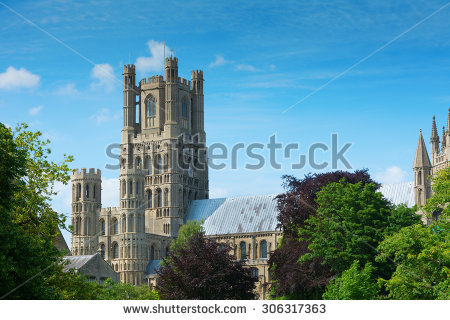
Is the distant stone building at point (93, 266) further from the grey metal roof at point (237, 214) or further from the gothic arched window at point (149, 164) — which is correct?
the gothic arched window at point (149, 164)

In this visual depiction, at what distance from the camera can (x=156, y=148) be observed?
109 meters

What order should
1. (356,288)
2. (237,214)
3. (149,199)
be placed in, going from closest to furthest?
(356,288) < (237,214) < (149,199)

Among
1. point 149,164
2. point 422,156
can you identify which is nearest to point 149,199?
point 149,164

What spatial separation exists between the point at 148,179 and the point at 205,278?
195 feet

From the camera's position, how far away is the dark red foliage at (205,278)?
5088 centimetres

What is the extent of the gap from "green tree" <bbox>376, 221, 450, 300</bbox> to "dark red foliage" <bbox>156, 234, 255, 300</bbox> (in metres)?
16.3

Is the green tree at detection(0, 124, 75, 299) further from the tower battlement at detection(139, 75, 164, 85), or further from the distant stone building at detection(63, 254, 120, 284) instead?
the tower battlement at detection(139, 75, 164, 85)

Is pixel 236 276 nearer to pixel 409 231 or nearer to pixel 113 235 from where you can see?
pixel 409 231

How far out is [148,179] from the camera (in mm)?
109125

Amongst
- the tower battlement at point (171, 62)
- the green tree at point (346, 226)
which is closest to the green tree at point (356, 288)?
the green tree at point (346, 226)

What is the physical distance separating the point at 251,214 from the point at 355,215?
164 feet

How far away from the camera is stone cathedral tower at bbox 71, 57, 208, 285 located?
3743 inches

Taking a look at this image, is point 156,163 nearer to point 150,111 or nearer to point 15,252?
point 150,111
